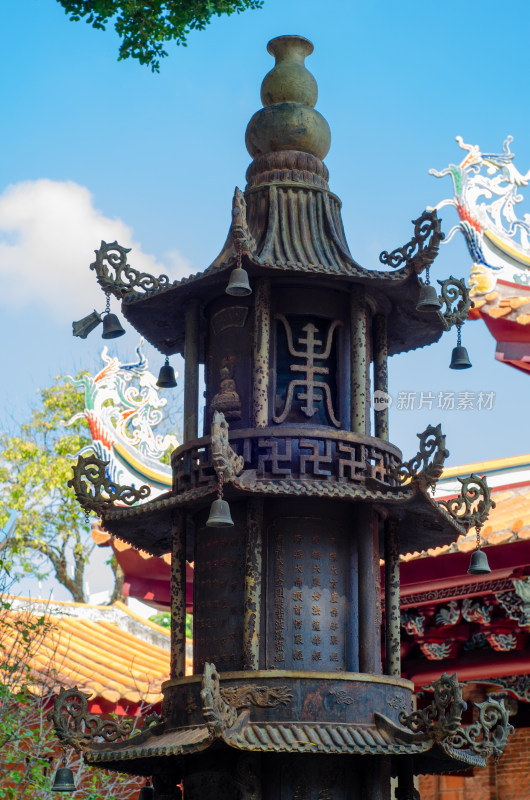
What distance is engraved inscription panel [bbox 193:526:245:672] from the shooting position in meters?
7.70

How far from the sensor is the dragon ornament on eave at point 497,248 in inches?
484

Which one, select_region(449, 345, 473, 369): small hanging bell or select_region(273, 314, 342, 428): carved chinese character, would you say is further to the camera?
select_region(449, 345, 473, 369): small hanging bell

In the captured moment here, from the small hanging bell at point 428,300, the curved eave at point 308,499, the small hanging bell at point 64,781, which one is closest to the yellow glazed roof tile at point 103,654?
the curved eave at point 308,499

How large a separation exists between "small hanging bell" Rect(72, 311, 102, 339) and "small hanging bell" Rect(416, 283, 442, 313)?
7.52 ft

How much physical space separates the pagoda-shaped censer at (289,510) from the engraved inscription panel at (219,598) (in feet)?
0.05

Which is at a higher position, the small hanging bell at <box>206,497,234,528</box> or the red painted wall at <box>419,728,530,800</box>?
the small hanging bell at <box>206,497,234,528</box>

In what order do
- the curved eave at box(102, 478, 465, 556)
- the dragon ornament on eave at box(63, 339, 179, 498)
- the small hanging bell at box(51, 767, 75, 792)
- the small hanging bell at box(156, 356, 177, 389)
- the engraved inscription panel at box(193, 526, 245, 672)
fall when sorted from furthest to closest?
the dragon ornament on eave at box(63, 339, 179, 498) → the small hanging bell at box(156, 356, 177, 389) → the small hanging bell at box(51, 767, 75, 792) → the engraved inscription panel at box(193, 526, 245, 672) → the curved eave at box(102, 478, 465, 556)

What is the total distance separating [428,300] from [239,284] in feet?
4.34

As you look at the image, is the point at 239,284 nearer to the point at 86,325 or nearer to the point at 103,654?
the point at 86,325

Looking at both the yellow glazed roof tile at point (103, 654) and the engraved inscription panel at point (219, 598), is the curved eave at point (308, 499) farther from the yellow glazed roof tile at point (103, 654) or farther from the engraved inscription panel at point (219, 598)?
the yellow glazed roof tile at point (103, 654)

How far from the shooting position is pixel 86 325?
8.79 meters

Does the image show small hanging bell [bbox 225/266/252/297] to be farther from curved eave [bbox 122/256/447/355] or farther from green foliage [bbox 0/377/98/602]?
green foliage [bbox 0/377/98/602]

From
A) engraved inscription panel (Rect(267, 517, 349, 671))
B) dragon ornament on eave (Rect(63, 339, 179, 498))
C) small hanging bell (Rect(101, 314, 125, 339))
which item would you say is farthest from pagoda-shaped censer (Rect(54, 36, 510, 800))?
dragon ornament on eave (Rect(63, 339, 179, 498))

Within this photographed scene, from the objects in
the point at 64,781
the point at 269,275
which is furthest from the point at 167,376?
the point at 64,781
